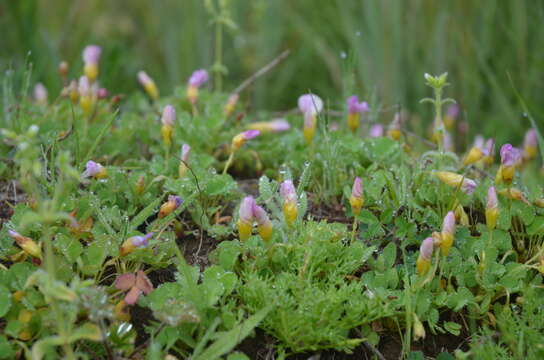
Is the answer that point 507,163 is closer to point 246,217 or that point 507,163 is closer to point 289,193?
point 289,193

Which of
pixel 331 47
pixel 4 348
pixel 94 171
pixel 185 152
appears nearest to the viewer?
pixel 4 348

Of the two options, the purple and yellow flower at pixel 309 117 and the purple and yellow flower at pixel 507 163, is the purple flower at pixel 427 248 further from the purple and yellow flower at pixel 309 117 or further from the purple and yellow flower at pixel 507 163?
the purple and yellow flower at pixel 309 117

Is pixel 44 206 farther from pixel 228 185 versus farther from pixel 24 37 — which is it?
pixel 24 37

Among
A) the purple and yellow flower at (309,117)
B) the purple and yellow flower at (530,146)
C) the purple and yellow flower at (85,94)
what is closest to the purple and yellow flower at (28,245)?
the purple and yellow flower at (85,94)

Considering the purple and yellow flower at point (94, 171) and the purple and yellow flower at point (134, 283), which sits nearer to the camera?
the purple and yellow flower at point (134, 283)

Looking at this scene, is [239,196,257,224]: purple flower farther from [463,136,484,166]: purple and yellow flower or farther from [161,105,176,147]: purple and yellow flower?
[463,136,484,166]: purple and yellow flower

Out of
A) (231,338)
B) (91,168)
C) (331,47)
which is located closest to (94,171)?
(91,168)
